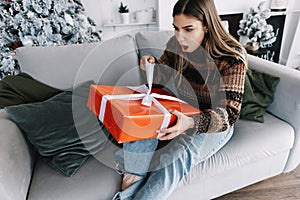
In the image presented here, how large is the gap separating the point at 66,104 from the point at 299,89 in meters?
1.06

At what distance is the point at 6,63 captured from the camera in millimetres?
1326

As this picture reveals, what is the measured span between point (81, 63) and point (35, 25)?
443 mm

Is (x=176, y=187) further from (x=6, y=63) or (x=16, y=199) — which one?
(x=6, y=63)

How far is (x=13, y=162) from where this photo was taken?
72 centimetres

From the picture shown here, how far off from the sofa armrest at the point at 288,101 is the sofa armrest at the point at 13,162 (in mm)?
1173

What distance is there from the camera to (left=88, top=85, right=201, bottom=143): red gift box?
2.05 ft

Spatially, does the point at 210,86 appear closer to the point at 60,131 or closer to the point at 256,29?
the point at 60,131

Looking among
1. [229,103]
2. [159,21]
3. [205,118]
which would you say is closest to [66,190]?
[205,118]

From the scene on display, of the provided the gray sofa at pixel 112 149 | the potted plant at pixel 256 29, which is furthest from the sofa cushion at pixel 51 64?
the potted plant at pixel 256 29

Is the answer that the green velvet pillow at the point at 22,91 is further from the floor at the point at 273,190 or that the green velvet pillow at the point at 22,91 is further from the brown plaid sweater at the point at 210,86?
the floor at the point at 273,190

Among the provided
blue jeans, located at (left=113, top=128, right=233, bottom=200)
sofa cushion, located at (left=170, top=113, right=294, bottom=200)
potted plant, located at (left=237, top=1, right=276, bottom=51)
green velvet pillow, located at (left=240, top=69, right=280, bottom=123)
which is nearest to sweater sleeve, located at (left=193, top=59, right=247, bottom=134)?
blue jeans, located at (left=113, top=128, right=233, bottom=200)

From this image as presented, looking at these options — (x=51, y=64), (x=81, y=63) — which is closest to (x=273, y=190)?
(x=81, y=63)

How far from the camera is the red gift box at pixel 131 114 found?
0.63 m

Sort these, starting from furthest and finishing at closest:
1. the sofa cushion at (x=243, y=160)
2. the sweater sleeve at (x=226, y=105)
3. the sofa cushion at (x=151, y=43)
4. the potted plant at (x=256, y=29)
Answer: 1. the potted plant at (x=256, y=29)
2. the sofa cushion at (x=151, y=43)
3. the sofa cushion at (x=243, y=160)
4. the sweater sleeve at (x=226, y=105)
